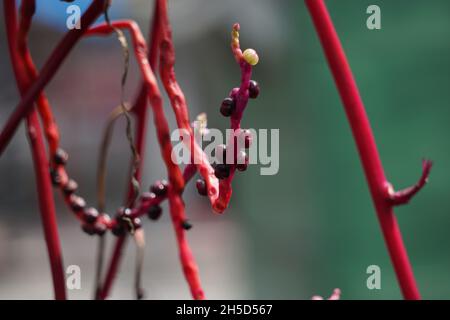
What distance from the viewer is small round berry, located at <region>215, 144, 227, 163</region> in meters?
0.23

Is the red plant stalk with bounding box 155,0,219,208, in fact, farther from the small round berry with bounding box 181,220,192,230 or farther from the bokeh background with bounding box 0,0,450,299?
the bokeh background with bounding box 0,0,450,299

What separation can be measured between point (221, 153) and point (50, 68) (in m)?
0.10

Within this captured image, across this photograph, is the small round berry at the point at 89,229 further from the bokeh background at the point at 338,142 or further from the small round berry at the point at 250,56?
the bokeh background at the point at 338,142

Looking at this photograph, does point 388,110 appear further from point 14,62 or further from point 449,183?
point 14,62

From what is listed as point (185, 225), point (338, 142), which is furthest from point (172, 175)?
point (338, 142)

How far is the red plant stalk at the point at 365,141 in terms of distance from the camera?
10.6 inches

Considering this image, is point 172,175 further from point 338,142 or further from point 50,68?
point 338,142

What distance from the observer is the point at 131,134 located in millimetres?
312

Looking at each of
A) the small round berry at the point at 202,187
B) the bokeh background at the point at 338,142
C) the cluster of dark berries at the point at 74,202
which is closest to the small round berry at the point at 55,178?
the cluster of dark berries at the point at 74,202

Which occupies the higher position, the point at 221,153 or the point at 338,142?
the point at 221,153

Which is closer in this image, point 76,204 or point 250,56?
point 250,56

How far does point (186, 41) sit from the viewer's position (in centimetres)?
409
